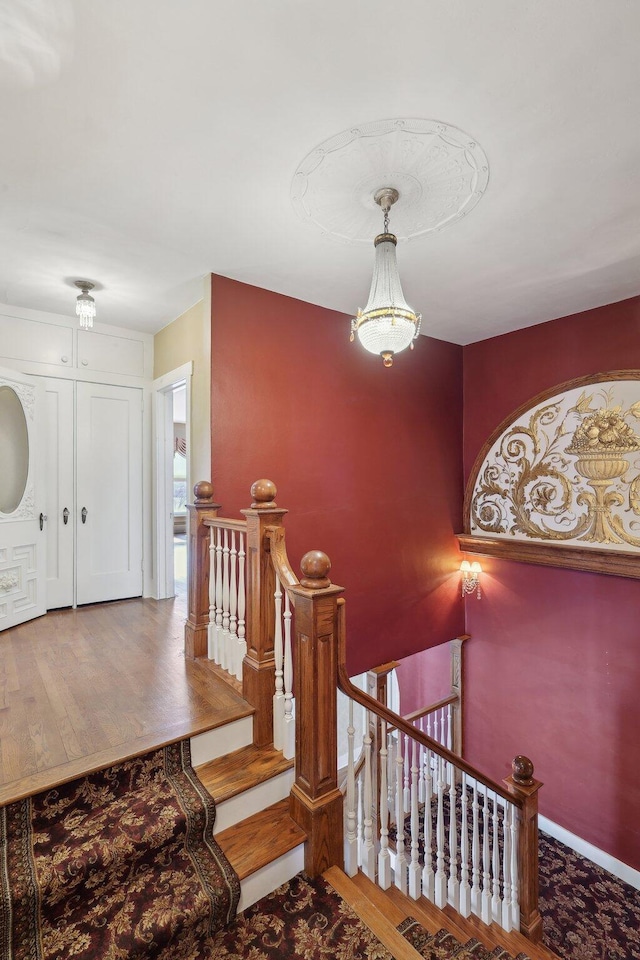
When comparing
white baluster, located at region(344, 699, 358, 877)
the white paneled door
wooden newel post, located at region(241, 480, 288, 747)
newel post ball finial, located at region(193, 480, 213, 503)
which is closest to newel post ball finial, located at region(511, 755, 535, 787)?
white baluster, located at region(344, 699, 358, 877)

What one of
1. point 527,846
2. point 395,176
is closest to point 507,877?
point 527,846

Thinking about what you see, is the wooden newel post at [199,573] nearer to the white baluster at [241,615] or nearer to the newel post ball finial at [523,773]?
the white baluster at [241,615]

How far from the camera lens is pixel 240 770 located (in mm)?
2031

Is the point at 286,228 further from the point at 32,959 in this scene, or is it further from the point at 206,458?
the point at 32,959

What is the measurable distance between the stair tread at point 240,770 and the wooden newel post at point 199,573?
85 centimetres

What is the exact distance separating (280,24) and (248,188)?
31.6 inches

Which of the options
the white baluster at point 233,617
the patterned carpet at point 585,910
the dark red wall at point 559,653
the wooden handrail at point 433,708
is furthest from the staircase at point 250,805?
the dark red wall at point 559,653

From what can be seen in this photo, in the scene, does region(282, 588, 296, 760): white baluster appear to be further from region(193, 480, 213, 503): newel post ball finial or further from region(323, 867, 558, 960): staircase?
region(193, 480, 213, 503): newel post ball finial

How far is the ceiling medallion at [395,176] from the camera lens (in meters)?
1.80

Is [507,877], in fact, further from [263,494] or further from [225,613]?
[263,494]

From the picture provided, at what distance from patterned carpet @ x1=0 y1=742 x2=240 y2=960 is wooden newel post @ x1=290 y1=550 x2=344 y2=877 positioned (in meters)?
0.36

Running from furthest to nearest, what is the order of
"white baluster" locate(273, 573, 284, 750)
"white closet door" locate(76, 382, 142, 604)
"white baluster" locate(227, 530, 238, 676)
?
"white closet door" locate(76, 382, 142, 604), "white baluster" locate(227, 530, 238, 676), "white baluster" locate(273, 573, 284, 750)

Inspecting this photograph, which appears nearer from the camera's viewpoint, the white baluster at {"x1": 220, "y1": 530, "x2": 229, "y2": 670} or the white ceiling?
the white ceiling

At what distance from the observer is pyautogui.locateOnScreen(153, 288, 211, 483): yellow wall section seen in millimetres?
3059
